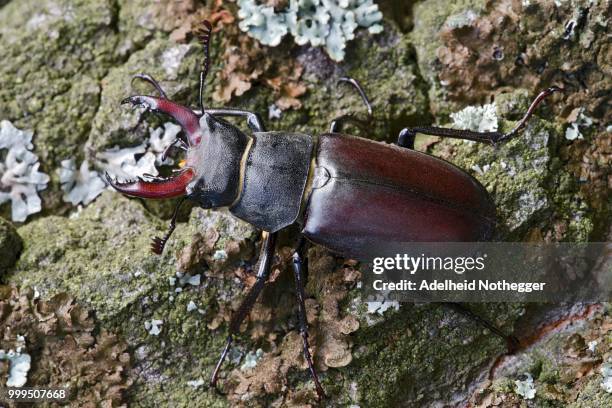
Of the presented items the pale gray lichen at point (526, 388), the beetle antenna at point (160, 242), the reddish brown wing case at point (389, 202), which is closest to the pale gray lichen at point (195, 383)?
the beetle antenna at point (160, 242)

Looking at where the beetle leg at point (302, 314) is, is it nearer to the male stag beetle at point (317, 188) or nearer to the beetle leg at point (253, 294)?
the male stag beetle at point (317, 188)

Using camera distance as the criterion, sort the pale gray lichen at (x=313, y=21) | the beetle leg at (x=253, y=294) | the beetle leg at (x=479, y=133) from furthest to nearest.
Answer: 1. the pale gray lichen at (x=313, y=21)
2. the beetle leg at (x=479, y=133)
3. the beetle leg at (x=253, y=294)

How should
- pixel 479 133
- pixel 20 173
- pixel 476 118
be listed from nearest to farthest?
pixel 479 133 < pixel 476 118 < pixel 20 173

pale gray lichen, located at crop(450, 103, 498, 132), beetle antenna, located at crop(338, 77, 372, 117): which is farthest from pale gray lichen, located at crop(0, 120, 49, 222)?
pale gray lichen, located at crop(450, 103, 498, 132)

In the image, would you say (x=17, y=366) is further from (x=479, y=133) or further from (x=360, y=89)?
(x=479, y=133)

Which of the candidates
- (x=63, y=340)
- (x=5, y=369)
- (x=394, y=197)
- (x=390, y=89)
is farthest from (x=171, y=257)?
(x=390, y=89)

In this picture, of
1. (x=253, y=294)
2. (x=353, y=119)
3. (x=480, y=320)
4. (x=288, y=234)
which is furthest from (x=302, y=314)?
→ (x=353, y=119)
